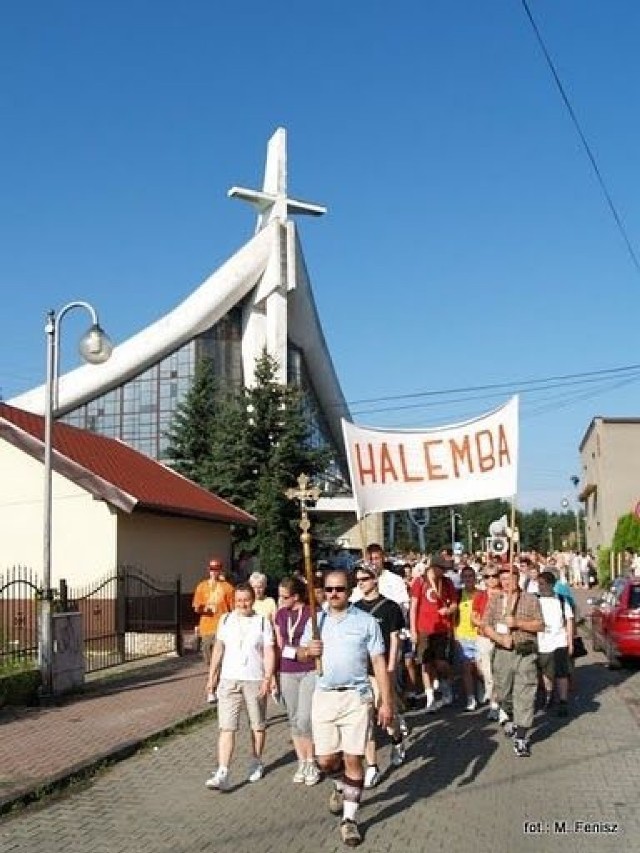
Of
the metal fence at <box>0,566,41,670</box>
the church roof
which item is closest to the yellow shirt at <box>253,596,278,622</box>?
the metal fence at <box>0,566,41,670</box>

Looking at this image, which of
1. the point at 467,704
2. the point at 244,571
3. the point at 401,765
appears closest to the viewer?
the point at 401,765

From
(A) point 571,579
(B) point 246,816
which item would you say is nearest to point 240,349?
(A) point 571,579

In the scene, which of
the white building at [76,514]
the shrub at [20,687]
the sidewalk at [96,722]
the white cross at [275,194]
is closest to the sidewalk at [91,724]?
the sidewalk at [96,722]

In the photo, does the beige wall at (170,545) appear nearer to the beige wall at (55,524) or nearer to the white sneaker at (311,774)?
the beige wall at (55,524)

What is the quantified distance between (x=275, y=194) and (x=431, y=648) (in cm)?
6065

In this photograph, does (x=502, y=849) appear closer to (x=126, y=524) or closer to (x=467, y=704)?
(x=467, y=704)

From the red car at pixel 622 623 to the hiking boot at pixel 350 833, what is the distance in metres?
10.1

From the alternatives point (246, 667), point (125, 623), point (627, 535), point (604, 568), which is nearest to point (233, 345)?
point (604, 568)

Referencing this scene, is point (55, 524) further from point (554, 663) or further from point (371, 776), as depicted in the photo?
point (371, 776)

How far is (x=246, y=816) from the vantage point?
700 cm

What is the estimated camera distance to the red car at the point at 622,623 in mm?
15539

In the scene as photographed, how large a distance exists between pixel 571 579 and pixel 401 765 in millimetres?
36261

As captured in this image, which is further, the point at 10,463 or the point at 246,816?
the point at 10,463

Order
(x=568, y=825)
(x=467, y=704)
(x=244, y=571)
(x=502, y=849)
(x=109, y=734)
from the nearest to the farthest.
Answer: (x=502, y=849), (x=568, y=825), (x=109, y=734), (x=467, y=704), (x=244, y=571)
